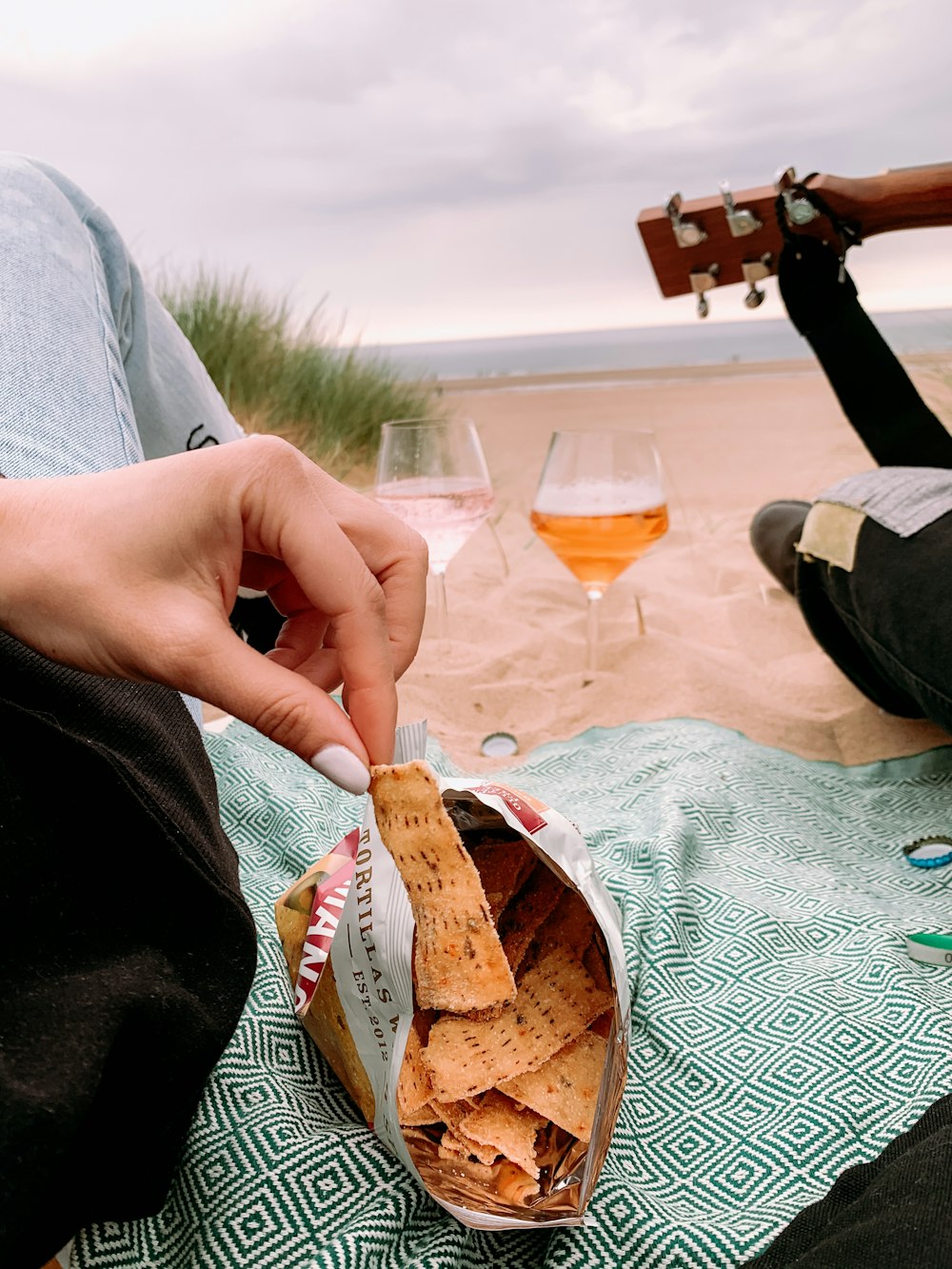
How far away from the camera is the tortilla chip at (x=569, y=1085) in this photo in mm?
641

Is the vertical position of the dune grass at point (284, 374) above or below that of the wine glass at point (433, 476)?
above

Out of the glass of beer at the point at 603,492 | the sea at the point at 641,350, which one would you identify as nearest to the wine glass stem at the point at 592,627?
the glass of beer at the point at 603,492

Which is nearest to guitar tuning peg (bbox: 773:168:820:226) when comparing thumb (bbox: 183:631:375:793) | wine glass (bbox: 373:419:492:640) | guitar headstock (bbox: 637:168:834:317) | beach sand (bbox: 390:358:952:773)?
guitar headstock (bbox: 637:168:834:317)

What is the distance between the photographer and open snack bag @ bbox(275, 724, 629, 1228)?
63 cm

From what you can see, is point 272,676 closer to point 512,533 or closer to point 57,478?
point 57,478

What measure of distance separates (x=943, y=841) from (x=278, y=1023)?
3.07 feet

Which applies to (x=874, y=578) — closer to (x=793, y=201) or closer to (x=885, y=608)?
(x=885, y=608)

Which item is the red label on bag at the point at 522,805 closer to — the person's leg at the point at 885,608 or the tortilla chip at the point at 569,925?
the tortilla chip at the point at 569,925

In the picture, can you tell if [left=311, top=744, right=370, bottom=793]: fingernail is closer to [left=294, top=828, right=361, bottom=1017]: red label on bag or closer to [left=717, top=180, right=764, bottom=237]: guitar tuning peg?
[left=294, top=828, right=361, bottom=1017]: red label on bag

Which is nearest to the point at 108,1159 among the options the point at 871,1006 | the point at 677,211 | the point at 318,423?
the point at 871,1006

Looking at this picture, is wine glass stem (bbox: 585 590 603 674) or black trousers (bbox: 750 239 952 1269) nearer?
black trousers (bbox: 750 239 952 1269)

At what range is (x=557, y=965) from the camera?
72 cm

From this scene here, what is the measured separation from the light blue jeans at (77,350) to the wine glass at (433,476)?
289 mm

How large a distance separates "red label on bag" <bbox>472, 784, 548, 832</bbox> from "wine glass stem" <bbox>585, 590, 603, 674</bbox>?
1069mm
